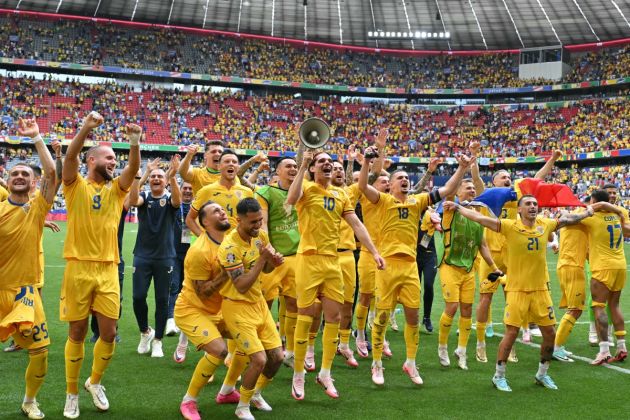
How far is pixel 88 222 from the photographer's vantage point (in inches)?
236

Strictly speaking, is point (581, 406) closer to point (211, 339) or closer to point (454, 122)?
point (211, 339)

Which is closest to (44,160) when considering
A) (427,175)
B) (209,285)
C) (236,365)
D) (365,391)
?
(209,285)

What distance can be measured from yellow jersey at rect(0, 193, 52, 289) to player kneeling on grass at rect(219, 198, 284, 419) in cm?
181

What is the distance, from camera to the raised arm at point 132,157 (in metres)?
5.84

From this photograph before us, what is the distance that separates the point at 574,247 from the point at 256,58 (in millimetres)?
50087

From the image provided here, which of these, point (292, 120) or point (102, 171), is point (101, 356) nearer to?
point (102, 171)

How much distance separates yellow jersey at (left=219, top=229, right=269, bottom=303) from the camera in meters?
5.64

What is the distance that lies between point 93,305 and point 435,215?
14.2ft

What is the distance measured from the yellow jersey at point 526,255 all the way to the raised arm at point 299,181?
252 cm

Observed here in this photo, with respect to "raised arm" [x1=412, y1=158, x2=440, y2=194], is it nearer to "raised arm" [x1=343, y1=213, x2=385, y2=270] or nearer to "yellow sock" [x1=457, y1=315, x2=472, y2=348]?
"raised arm" [x1=343, y1=213, x2=385, y2=270]

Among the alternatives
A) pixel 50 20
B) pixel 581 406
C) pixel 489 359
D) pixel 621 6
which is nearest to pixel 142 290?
pixel 489 359

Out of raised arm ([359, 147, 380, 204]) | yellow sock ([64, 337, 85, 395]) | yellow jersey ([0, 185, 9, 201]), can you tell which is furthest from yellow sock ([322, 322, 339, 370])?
yellow jersey ([0, 185, 9, 201])

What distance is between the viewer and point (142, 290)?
27.2ft

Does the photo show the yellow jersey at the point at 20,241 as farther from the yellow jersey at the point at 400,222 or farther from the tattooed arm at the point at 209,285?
the yellow jersey at the point at 400,222
